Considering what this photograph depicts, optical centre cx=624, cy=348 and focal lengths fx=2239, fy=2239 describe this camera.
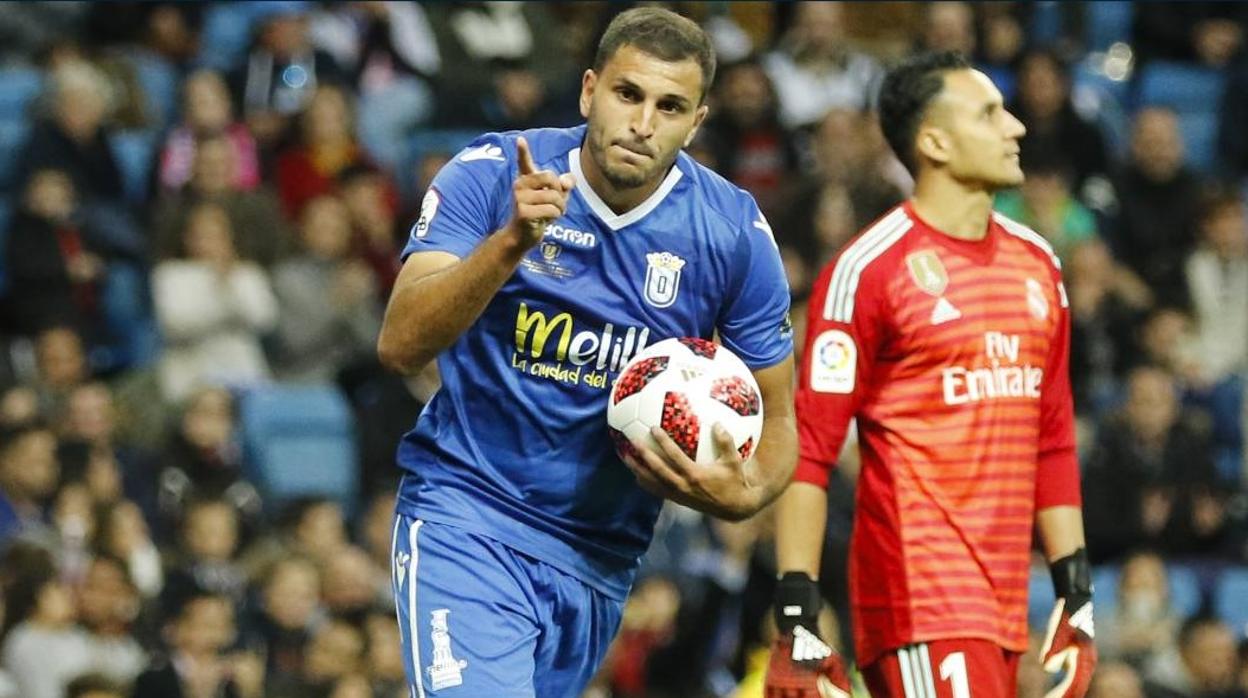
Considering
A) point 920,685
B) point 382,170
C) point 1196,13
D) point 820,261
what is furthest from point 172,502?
point 1196,13

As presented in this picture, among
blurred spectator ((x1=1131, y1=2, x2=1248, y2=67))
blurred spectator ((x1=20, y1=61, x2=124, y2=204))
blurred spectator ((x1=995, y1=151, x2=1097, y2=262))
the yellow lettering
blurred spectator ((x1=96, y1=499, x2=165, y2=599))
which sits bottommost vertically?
blurred spectator ((x1=96, y1=499, x2=165, y2=599))

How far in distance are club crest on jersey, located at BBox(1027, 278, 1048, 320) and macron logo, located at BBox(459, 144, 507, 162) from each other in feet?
5.95

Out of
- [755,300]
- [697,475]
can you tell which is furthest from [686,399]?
[755,300]

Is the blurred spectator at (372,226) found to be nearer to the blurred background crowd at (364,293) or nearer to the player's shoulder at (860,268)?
the blurred background crowd at (364,293)

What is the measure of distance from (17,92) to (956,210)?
333 inches

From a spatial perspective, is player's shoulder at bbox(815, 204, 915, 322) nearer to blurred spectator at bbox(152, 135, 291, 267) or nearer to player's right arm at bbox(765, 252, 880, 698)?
player's right arm at bbox(765, 252, 880, 698)

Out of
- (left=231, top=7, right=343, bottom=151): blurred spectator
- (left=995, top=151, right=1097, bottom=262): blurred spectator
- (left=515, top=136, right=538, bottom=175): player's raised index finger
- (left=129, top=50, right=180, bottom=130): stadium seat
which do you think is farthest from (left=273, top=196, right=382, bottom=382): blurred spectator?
Answer: (left=515, top=136, right=538, bottom=175): player's raised index finger

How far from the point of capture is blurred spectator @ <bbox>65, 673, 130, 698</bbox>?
9865 mm

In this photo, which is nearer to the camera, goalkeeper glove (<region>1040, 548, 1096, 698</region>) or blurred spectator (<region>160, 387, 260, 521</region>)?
goalkeeper glove (<region>1040, 548, 1096, 698</region>)

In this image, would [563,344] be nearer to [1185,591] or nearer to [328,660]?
[328,660]

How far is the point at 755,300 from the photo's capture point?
6.04 meters

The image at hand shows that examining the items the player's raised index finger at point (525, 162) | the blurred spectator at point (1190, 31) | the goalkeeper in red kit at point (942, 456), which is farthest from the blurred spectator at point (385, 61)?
the player's raised index finger at point (525, 162)

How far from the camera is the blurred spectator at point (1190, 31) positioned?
15789mm

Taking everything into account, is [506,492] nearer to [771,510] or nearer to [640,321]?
[640,321]
